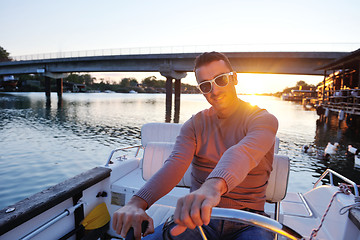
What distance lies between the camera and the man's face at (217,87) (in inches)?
78.9

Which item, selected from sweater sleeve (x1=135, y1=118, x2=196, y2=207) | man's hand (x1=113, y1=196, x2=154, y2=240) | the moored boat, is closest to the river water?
the moored boat

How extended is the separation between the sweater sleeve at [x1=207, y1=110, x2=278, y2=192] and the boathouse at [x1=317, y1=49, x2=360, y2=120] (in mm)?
18104

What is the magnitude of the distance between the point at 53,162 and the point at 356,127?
769 inches

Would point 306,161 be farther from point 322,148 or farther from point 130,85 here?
point 130,85

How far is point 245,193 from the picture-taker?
1811mm

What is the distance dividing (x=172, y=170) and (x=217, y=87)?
30.9 inches

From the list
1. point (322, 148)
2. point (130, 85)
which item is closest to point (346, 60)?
point (322, 148)

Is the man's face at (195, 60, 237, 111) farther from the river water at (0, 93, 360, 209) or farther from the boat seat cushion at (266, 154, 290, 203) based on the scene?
the river water at (0, 93, 360, 209)

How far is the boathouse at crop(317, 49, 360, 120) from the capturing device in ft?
58.4

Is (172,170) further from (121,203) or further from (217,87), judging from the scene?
(121,203)

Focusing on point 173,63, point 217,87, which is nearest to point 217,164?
point 217,87

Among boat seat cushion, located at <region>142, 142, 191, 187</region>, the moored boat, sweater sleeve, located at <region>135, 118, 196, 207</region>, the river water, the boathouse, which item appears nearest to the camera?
sweater sleeve, located at <region>135, 118, 196, 207</region>

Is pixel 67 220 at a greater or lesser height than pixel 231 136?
lesser

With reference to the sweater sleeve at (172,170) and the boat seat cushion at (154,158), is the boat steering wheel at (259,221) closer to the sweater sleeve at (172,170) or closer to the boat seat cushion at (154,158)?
the sweater sleeve at (172,170)
